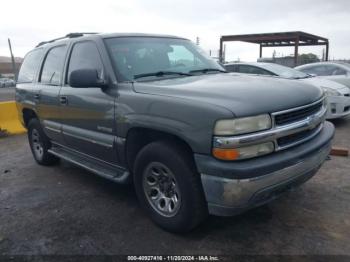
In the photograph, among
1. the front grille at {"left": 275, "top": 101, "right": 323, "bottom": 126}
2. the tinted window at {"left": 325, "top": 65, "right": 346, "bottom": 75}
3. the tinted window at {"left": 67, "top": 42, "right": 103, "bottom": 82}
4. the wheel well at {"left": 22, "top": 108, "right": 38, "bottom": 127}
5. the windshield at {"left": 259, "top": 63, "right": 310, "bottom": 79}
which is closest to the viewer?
the front grille at {"left": 275, "top": 101, "right": 323, "bottom": 126}

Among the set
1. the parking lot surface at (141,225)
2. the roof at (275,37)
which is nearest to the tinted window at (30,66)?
the parking lot surface at (141,225)

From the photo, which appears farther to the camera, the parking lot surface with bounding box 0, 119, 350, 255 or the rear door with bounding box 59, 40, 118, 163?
the rear door with bounding box 59, 40, 118, 163

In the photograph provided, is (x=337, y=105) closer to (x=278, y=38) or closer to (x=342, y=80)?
(x=342, y=80)

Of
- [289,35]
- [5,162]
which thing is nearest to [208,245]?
[5,162]

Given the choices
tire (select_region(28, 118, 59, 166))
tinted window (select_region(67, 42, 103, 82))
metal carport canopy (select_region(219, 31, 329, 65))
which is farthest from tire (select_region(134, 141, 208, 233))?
metal carport canopy (select_region(219, 31, 329, 65))

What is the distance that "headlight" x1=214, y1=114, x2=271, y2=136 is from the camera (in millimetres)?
2693

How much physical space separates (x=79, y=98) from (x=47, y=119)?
1.18 meters

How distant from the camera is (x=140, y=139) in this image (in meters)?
3.56

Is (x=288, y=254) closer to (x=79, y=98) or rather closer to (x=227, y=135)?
(x=227, y=135)

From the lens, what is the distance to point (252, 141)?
8.97ft

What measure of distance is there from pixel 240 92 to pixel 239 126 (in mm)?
408

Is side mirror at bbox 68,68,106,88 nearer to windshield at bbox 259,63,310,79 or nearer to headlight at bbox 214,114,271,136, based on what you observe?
headlight at bbox 214,114,271,136

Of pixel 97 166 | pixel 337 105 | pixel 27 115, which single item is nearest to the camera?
pixel 97 166

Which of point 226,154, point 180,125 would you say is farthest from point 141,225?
point 226,154
